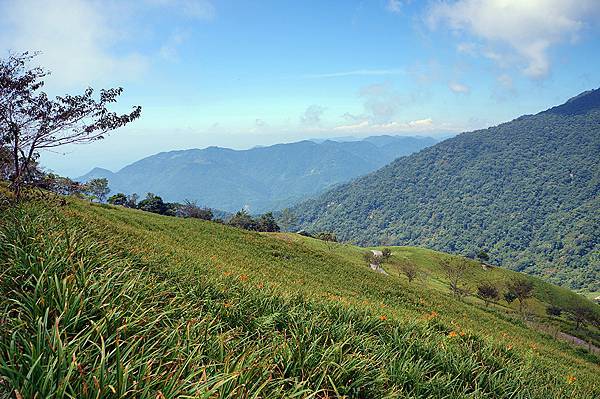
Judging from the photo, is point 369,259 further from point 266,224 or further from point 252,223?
point 266,224

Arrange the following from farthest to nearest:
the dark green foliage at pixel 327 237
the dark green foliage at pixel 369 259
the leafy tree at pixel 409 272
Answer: the dark green foliage at pixel 327 237
the dark green foliage at pixel 369 259
the leafy tree at pixel 409 272

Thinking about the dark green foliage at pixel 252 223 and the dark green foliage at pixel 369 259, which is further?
the dark green foliage at pixel 252 223

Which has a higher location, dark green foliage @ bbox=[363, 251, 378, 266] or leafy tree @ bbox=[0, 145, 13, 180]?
leafy tree @ bbox=[0, 145, 13, 180]

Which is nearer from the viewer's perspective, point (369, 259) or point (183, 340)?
point (183, 340)

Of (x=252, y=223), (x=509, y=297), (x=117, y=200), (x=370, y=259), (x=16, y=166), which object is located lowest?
(x=509, y=297)

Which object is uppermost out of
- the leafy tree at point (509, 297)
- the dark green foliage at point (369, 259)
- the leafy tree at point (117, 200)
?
the leafy tree at point (117, 200)

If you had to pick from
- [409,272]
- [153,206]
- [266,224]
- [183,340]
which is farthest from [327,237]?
[183,340]

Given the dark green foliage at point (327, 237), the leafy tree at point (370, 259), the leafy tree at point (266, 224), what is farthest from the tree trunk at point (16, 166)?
the leafy tree at point (266, 224)

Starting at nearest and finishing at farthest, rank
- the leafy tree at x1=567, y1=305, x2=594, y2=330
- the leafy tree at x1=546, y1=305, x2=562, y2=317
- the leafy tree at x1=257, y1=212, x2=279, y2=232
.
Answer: the leafy tree at x1=567, y1=305, x2=594, y2=330
the leafy tree at x1=546, y1=305, x2=562, y2=317
the leafy tree at x1=257, y1=212, x2=279, y2=232

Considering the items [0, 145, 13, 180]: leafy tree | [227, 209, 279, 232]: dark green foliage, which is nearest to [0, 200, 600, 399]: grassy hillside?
[0, 145, 13, 180]: leafy tree

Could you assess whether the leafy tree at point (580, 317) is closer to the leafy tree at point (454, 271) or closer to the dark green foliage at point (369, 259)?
the leafy tree at point (454, 271)

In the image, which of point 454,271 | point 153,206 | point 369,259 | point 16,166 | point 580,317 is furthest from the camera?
point 153,206

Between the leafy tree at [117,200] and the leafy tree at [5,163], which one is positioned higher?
the leafy tree at [5,163]

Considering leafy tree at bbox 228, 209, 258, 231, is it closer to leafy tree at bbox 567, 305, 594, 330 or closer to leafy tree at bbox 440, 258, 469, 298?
leafy tree at bbox 440, 258, 469, 298
